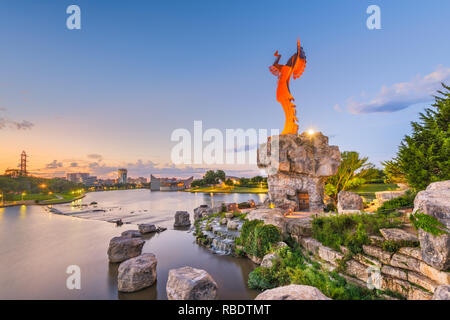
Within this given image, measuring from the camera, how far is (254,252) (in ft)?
31.7

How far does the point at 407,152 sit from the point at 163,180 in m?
106

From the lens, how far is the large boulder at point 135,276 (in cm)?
777

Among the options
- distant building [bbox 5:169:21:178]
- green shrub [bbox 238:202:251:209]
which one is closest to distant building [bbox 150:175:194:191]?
distant building [bbox 5:169:21:178]

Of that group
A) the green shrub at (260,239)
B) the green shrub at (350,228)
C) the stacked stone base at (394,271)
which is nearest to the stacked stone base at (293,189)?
the green shrub at (260,239)

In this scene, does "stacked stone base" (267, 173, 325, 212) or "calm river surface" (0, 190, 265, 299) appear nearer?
"calm river surface" (0, 190, 265, 299)

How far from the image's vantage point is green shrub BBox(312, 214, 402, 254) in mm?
6707

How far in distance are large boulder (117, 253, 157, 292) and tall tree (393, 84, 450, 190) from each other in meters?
16.3

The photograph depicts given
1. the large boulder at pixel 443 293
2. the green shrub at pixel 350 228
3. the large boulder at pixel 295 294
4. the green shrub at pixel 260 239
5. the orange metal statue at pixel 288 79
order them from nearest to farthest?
A: the large boulder at pixel 443 293
the large boulder at pixel 295 294
the green shrub at pixel 350 228
the green shrub at pixel 260 239
the orange metal statue at pixel 288 79

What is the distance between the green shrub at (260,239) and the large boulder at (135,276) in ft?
16.2

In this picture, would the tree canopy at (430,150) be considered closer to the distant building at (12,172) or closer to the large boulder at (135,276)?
the large boulder at (135,276)

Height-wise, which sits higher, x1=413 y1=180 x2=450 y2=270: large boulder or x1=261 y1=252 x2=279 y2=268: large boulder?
x1=413 y1=180 x2=450 y2=270: large boulder

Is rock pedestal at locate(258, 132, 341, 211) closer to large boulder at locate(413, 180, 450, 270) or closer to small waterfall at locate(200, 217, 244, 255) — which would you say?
small waterfall at locate(200, 217, 244, 255)
